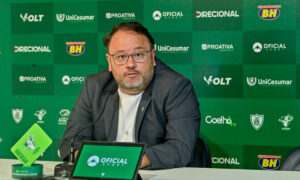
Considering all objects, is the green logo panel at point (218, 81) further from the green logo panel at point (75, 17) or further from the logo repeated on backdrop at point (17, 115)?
the logo repeated on backdrop at point (17, 115)

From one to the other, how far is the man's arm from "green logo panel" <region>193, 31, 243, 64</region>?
1.01 m

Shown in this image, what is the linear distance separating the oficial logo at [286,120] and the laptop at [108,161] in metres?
2.01

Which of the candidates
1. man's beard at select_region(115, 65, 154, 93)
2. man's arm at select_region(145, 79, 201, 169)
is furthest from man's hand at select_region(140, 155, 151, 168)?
man's beard at select_region(115, 65, 154, 93)

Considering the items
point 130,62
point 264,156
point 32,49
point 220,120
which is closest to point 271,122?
point 264,156

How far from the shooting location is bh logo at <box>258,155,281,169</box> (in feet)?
11.4

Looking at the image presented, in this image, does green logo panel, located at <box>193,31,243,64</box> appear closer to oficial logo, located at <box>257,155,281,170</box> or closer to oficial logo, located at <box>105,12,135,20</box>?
oficial logo, located at <box>105,12,135,20</box>

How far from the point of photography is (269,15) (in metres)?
3.42

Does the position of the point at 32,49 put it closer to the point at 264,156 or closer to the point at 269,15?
the point at 269,15

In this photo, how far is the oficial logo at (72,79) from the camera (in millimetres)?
3837

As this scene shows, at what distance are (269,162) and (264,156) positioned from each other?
0.20 feet

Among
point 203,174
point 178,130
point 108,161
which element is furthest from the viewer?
point 178,130

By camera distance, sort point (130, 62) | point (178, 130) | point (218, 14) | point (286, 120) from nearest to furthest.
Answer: point (178, 130) → point (130, 62) → point (286, 120) → point (218, 14)

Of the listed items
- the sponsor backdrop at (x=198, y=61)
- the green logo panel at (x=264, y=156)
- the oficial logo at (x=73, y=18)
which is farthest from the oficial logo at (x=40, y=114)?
the green logo panel at (x=264, y=156)

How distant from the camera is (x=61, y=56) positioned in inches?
153
